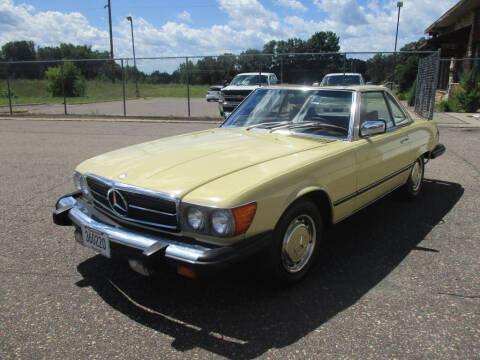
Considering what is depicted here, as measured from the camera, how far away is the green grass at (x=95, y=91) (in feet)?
87.3

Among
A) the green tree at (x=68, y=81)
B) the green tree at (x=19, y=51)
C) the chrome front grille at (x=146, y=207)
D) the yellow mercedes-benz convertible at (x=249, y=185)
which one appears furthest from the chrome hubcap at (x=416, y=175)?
the green tree at (x=19, y=51)

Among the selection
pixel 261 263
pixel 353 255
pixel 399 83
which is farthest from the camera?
pixel 399 83

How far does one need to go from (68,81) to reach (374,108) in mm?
31934

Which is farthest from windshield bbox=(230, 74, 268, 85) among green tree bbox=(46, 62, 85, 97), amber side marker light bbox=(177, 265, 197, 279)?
green tree bbox=(46, 62, 85, 97)

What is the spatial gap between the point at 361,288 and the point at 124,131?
1088cm

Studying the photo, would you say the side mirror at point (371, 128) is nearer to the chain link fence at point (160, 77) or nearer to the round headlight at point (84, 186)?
the round headlight at point (84, 186)

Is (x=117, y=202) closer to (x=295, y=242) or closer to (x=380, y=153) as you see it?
(x=295, y=242)

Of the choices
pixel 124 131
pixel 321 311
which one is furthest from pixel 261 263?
pixel 124 131

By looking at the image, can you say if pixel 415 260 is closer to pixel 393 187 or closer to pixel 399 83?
pixel 393 187

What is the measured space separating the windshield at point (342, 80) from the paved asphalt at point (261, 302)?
36.3 ft

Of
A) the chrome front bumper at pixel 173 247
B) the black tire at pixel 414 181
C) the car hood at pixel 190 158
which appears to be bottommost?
the black tire at pixel 414 181

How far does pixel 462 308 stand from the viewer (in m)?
2.77

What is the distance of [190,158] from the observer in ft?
10.3

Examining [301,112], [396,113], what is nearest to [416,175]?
[396,113]
